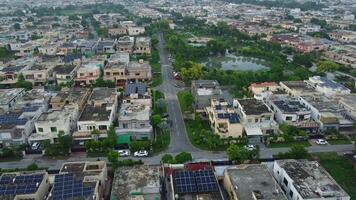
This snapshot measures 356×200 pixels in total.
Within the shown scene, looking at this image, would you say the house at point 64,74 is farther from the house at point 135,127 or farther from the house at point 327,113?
the house at point 327,113

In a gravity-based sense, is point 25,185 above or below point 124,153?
above

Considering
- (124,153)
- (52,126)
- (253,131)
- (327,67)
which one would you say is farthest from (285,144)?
(327,67)

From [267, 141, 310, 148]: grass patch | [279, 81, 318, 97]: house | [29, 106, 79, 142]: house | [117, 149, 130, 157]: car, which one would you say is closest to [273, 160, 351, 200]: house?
[267, 141, 310, 148]: grass patch

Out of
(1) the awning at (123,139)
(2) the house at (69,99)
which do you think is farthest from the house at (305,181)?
(2) the house at (69,99)

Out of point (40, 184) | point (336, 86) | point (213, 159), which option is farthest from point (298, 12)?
point (40, 184)

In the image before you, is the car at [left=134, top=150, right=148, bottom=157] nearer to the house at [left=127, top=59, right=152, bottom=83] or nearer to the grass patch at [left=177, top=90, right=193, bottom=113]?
the grass patch at [left=177, top=90, right=193, bottom=113]

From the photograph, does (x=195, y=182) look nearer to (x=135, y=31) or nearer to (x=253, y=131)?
(x=253, y=131)

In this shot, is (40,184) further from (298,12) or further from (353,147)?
(298,12)
